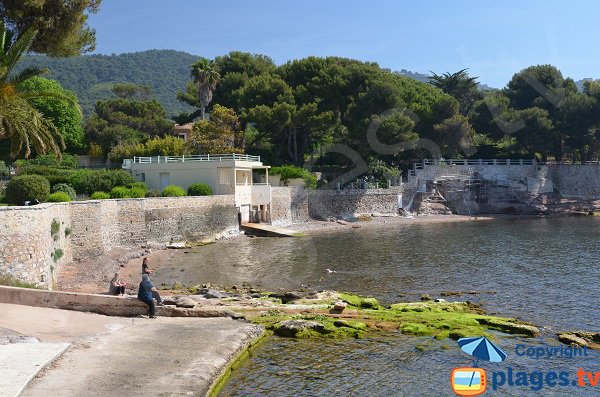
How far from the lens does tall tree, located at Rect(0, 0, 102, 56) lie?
85.0 ft

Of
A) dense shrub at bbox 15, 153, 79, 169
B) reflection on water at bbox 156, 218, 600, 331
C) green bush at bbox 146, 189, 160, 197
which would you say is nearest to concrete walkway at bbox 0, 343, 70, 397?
reflection on water at bbox 156, 218, 600, 331

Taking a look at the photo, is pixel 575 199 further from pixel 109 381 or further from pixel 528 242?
pixel 109 381

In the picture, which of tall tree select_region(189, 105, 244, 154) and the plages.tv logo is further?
tall tree select_region(189, 105, 244, 154)

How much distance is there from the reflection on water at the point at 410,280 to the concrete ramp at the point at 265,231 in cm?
177

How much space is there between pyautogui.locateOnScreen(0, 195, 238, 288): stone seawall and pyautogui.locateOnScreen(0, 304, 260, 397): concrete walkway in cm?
561

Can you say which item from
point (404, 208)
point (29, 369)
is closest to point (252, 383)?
point (29, 369)

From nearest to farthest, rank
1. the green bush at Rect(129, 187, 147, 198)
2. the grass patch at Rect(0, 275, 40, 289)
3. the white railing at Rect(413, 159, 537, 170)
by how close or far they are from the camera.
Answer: the grass patch at Rect(0, 275, 40, 289)
the green bush at Rect(129, 187, 147, 198)
the white railing at Rect(413, 159, 537, 170)

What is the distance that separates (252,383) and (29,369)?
5.03m

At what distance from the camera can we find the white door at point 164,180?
165 ft

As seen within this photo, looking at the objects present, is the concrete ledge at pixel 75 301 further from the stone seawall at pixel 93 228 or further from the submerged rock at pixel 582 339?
the submerged rock at pixel 582 339

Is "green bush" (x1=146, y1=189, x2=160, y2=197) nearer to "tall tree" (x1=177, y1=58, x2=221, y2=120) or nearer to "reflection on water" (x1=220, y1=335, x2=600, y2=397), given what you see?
"tall tree" (x1=177, y1=58, x2=221, y2=120)

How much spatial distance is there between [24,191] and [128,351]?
74.5 feet

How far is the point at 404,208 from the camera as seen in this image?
64.7 meters

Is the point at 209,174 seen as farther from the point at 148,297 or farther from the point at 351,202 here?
the point at 148,297
